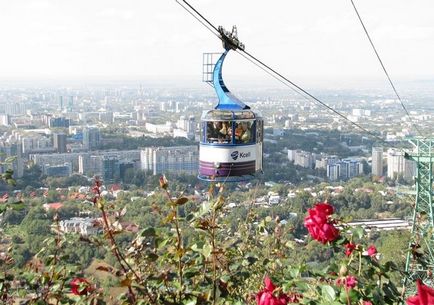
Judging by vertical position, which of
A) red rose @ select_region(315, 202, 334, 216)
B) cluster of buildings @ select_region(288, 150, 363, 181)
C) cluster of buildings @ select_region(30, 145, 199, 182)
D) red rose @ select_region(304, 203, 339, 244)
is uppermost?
red rose @ select_region(315, 202, 334, 216)

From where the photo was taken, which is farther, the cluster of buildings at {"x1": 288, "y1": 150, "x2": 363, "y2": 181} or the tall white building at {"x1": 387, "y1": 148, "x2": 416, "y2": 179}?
the cluster of buildings at {"x1": 288, "y1": 150, "x2": 363, "y2": 181}

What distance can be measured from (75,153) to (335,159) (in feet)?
45.3

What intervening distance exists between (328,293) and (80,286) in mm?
451

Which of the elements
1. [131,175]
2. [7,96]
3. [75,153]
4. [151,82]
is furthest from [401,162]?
[151,82]

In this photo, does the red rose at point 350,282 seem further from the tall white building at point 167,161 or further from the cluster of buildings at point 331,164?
the cluster of buildings at point 331,164

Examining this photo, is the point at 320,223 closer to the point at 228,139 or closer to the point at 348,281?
the point at 348,281

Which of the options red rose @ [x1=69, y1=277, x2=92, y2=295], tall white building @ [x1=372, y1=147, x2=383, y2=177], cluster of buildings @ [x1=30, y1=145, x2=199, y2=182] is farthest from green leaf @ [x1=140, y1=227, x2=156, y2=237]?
tall white building @ [x1=372, y1=147, x2=383, y2=177]

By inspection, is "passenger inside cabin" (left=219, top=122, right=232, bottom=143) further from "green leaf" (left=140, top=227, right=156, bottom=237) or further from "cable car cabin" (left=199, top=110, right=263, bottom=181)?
"green leaf" (left=140, top=227, right=156, bottom=237)

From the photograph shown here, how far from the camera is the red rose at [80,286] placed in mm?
1134

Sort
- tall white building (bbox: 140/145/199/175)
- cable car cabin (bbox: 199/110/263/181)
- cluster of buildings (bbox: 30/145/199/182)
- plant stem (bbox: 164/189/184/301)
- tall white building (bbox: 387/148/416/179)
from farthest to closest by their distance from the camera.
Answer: tall white building (bbox: 387/148/416/179)
tall white building (bbox: 140/145/199/175)
cluster of buildings (bbox: 30/145/199/182)
cable car cabin (bbox: 199/110/263/181)
plant stem (bbox: 164/189/184/301)

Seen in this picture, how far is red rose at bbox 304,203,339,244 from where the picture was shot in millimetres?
1075

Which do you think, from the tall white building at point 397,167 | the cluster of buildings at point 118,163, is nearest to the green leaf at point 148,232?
the cluster of buildings at point 118,163

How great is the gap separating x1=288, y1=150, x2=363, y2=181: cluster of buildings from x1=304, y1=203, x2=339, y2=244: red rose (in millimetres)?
30555

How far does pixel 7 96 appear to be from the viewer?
228ft
